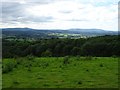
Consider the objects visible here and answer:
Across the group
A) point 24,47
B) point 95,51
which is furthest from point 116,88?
point 24,47

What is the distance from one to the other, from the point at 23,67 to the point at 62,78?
6288 millimetres

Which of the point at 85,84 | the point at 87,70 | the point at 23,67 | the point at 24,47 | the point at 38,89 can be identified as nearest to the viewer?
the point at 38,89

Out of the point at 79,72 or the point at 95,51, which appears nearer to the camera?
the point at 79,72

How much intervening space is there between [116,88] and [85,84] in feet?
5.78

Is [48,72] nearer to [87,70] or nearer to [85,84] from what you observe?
[87,70]

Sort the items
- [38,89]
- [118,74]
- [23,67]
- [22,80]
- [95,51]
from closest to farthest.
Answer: [38,89] < [22,80] < [118,74] < [23,67] < [95,51]

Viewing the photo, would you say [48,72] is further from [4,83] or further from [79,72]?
[4,83]

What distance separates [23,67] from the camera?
22859 millimetres

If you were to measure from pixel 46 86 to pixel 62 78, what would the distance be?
2714mm

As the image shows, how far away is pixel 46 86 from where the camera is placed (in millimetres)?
14781

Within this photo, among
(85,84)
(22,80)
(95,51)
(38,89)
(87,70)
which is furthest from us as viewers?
(95,51)

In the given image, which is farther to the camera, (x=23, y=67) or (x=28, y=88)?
(x=23, y=67)

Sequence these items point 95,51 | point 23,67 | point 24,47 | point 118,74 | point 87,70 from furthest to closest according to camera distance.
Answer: point 24,47 → point 95,51 → point 23,67 → point 87,70 → point 118,74

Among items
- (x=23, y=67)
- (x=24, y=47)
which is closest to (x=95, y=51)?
(x=24, y=47)
